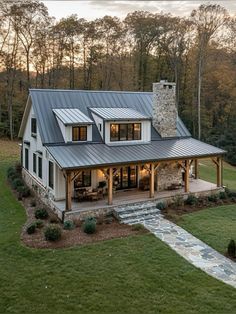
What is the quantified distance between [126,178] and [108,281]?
9.47 meters

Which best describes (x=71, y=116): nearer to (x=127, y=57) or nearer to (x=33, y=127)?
(x=33, y=127)

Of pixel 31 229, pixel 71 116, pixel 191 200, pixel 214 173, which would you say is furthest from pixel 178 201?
pixel 214 173

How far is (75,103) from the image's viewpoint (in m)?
20.4

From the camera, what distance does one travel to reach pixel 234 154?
35.1m

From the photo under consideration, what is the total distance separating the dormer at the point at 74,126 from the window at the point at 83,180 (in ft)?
5.97

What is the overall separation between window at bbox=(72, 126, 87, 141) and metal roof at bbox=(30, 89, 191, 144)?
0.67 m

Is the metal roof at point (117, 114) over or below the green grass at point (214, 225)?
over

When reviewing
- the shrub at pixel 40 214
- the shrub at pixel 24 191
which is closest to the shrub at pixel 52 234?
the shrub at pixel 40 214

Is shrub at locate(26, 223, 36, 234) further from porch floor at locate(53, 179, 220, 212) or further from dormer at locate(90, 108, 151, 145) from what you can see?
dormer at locate(90, 108, 151, 145)

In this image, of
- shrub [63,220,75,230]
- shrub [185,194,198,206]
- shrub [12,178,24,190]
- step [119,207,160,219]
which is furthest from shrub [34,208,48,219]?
shrub [185,194,198,206]

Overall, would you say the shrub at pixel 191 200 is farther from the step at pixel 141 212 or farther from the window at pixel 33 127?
the window at pixel 33 127

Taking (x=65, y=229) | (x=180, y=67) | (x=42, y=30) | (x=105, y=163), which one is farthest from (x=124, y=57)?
(x=65, y=229)

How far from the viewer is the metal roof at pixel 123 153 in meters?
16.2

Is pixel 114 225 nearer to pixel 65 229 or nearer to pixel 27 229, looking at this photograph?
pixel 65 229
